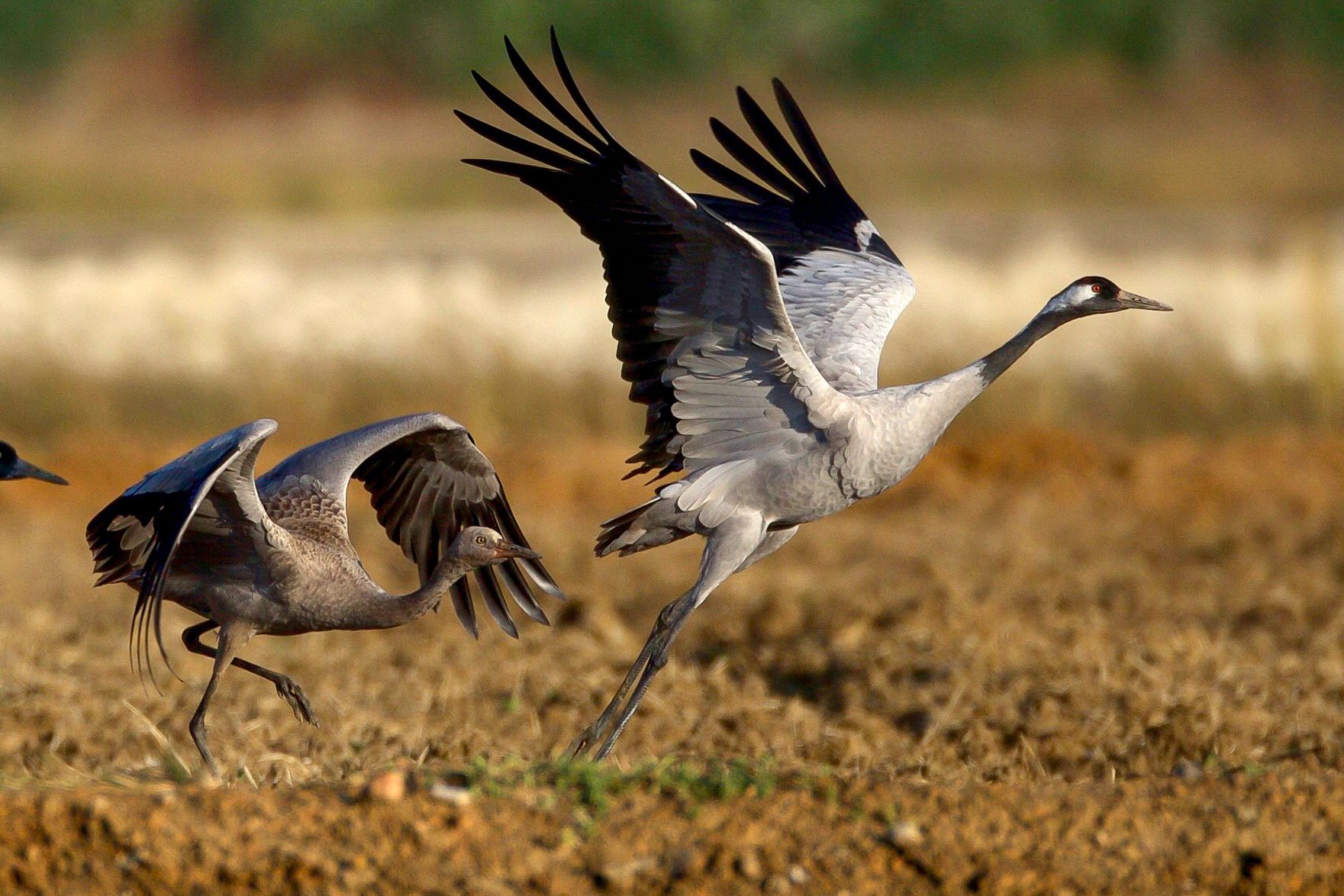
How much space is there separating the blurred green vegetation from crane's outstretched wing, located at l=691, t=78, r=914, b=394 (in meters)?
31.4

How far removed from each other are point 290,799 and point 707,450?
1.94 meters

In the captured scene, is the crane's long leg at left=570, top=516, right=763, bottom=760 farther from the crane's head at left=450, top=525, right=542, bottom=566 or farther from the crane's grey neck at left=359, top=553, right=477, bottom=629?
the crane's grey neck at left=359, top=553, right=477, bottom=629

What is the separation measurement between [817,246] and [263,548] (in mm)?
2627

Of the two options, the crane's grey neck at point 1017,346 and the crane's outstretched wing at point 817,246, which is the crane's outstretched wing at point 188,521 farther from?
the crane's grey neck at point 1017,346

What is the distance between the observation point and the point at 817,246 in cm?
714

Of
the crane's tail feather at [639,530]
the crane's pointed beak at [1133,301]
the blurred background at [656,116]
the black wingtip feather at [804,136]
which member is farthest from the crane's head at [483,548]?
the blurred background at [656,116]

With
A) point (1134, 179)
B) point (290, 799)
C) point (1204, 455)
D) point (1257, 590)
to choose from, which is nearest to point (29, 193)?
point (1134, 179)

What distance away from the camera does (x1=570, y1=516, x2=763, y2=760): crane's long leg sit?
5.75 metres

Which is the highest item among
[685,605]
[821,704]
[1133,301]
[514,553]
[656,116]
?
[656,116]

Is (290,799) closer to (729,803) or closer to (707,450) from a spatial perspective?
(729,803)

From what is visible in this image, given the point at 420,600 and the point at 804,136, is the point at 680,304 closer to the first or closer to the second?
the point at 420,600

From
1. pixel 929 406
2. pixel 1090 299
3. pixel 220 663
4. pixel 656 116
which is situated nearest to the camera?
pixel 220 663

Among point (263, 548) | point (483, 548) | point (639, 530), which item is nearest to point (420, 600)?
point (483, 548)

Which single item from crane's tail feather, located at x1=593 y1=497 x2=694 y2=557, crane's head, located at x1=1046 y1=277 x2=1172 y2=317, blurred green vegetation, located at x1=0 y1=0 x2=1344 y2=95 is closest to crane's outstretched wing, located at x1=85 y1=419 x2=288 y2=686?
crane's tail feather, located at x1=593 y1=497 x2=694 y2=557
